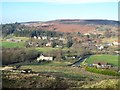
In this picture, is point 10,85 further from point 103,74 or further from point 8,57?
point 8,57

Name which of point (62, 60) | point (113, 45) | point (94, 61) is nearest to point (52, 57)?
point (62, 60)

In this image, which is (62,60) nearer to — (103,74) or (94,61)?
(94,61)

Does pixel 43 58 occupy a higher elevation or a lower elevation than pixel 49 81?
lower

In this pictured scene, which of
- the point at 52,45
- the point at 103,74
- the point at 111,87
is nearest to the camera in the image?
the point at 111,87

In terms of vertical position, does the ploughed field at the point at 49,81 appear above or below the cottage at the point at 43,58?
above

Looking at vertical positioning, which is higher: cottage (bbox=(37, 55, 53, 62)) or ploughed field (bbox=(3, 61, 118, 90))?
ploughed field (bbox=(3, 61, 118, 90))

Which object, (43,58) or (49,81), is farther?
(43,58)

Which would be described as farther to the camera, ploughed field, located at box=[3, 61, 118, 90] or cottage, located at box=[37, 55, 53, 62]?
cottage, located at box=[37, 55, 53, 62]

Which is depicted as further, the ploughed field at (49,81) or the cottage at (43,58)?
the cottage at (43,58)

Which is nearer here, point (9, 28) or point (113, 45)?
point (113, 45)

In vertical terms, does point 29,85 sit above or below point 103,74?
above

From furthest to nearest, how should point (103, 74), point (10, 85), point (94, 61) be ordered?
point (94, 61), point (103, 74), point (10, 85)
